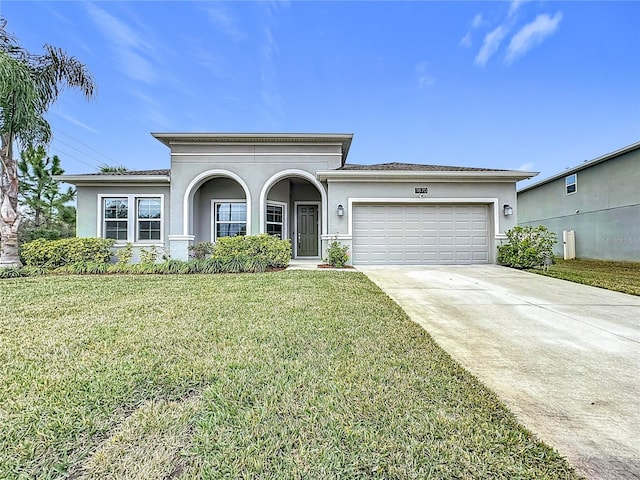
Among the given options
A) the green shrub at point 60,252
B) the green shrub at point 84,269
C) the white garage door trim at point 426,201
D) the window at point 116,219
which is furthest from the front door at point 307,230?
the green shrub at point 60,252

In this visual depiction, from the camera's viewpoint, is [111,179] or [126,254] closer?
A: [126,254]

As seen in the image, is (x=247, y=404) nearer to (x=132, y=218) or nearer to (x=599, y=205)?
(x=132, y=218)

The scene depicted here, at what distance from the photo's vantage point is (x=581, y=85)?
15.3m

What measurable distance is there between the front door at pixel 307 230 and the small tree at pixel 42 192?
11930 millimetres

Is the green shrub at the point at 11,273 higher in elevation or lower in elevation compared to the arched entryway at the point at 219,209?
lower

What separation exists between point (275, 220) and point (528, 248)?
8962 mm

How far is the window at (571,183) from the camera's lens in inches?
598

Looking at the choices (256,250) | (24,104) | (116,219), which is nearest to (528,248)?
(256,250)

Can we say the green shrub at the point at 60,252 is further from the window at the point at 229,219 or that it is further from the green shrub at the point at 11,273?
the window at the point at 229,219

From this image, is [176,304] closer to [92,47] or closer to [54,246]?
[54,246]

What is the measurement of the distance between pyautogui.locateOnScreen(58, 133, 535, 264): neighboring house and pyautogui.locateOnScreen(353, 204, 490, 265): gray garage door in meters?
0.04

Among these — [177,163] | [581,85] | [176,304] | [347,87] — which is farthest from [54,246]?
[581,85]

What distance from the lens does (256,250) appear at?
1011 cm

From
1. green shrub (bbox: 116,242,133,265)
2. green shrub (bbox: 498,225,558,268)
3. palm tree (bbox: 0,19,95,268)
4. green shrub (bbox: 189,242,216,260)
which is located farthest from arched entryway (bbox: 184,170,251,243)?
green shrub (bbox: 498,225,558,268)
